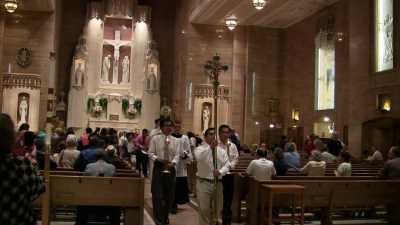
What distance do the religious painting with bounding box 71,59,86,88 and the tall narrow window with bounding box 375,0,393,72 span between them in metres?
14.8

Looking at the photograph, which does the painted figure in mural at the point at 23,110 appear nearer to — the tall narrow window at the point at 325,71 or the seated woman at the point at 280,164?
the tall narrow window at the point at 325,71

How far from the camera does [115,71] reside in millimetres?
26812

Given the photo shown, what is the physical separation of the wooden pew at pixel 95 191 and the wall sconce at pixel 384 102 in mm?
11342

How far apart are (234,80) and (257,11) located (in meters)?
3.89

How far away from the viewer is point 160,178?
7863 millimetres

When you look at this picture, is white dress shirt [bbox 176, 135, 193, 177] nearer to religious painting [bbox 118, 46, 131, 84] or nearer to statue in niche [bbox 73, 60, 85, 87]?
statue in niche [bbox 73, 60, 85, 87]

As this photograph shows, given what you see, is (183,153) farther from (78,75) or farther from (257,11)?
(78,75)

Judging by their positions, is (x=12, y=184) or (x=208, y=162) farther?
(x=208, y=162)

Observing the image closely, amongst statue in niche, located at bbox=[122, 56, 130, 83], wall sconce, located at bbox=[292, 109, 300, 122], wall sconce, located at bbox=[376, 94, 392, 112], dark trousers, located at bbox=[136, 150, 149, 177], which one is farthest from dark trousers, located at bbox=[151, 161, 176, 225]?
statue in niche, located at bbox=[122, 56, 130, 83]

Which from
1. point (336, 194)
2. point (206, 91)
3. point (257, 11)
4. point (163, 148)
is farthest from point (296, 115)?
point (163, 148)

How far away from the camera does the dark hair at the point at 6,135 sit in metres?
2.95

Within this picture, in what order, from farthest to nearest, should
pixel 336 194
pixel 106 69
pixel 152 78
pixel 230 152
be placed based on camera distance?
1. pixel 106 69
2. pixel 152 78
3. pixel 336 194
4. pixel 230 152

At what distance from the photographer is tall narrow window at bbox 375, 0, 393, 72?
1627 centimetres

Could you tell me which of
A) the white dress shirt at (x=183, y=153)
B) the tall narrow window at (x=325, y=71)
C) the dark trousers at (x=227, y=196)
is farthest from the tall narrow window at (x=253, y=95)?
the dark trousers at (x=227, y=196)
